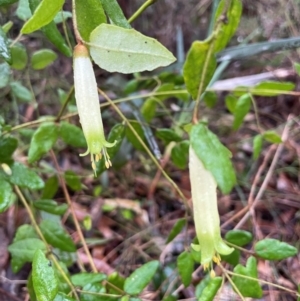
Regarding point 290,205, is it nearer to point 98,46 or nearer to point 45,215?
point 45,215

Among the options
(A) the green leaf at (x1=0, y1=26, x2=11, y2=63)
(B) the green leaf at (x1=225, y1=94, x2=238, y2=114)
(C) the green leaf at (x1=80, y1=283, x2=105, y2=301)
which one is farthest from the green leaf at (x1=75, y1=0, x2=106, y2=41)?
(B) the green leaf at (x1=225, y1=94, x2=238, y2=114)

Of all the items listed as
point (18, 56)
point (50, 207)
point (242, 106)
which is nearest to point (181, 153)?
point (242, 106)

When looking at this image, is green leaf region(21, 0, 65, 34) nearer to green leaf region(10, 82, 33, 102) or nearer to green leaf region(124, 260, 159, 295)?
green leaf region(124, 260, 159, 295)

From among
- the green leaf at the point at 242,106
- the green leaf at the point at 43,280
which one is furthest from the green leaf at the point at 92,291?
the green leaf at the point at 242,106

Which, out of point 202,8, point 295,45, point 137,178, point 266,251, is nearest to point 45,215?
point 137,178

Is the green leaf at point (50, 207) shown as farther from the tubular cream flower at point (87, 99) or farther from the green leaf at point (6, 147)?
the tubular cream flower at point (87, 99)

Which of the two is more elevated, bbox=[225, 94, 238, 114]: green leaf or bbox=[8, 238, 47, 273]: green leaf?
bbox=[8, 238, 47, 273]: green leaf

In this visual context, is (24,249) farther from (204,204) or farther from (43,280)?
(204,204)
